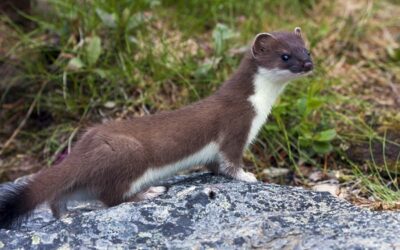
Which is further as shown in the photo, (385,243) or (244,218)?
(244,218)

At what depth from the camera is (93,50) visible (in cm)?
564

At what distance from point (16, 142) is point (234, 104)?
2254 millimetres

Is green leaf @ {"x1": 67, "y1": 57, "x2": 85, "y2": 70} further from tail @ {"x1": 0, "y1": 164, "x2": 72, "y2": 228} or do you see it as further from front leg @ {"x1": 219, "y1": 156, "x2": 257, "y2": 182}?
tail @ {"x1": 0, "y1": 164, "x2": 72, "y2": 228}

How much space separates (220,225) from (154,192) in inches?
23.8

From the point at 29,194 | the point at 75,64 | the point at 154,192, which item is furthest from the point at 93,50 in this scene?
the point at 29,194

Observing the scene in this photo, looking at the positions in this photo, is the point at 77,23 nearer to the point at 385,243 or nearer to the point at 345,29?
the point at 345,29

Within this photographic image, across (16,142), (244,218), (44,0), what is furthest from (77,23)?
(244,218)

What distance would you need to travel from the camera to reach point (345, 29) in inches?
263

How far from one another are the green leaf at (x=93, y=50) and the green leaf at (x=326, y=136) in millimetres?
1811

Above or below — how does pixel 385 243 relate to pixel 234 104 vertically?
below

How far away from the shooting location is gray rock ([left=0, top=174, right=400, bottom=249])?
313 centimetres

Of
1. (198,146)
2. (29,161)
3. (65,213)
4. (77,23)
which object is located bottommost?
(29,161)

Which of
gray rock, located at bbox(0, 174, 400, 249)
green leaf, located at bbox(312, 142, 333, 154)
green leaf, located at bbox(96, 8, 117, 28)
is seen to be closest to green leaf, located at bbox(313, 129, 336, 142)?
green leaf, located at bbox(312, 142, 333, 154)

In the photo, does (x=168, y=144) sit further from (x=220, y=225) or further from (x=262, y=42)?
(x=262, y=42)
